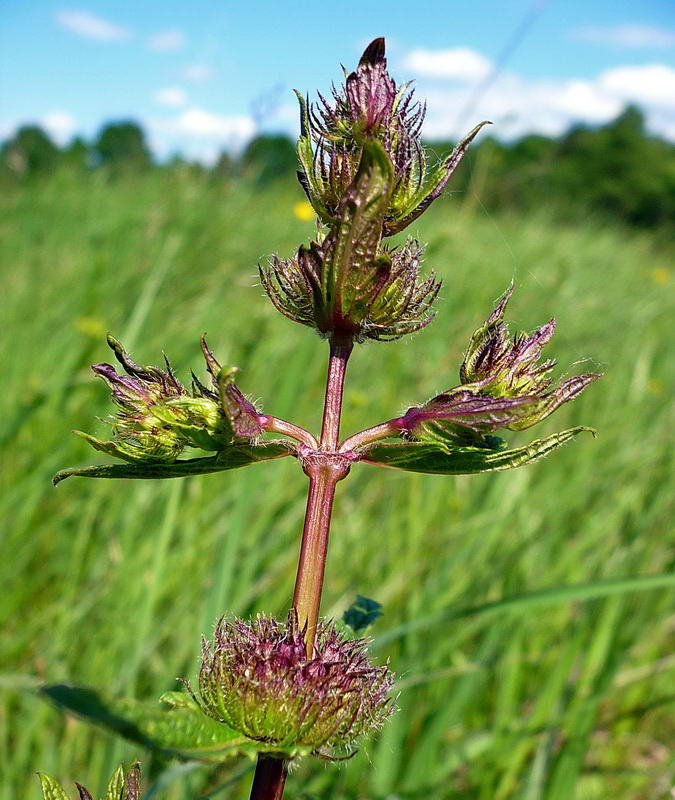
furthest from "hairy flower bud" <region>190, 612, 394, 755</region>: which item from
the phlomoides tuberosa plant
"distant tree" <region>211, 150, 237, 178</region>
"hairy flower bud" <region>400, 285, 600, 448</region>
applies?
"distant tree" <region>211, 150, 237, 178</region>

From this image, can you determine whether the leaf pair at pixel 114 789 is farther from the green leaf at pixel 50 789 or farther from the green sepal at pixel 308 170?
the green sepal at pixel 308 170

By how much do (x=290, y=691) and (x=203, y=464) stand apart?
0.22 metres

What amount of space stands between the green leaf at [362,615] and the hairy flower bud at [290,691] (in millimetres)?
178

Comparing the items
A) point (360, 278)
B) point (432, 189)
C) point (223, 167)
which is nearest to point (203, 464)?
point (360, 278)

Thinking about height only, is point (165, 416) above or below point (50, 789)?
above

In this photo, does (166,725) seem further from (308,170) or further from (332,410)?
(308,170)

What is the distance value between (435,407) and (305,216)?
4467mm

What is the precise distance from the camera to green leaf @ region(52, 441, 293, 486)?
2.25 ft

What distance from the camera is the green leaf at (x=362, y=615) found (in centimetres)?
83

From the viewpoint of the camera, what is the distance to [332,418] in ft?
2.20

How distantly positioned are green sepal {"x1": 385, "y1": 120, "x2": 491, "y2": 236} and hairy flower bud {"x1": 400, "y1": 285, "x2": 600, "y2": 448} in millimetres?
121

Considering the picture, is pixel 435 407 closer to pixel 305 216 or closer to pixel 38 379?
pixel 38 379

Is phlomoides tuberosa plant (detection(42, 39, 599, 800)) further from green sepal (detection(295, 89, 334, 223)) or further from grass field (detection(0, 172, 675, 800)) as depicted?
grass field (detection(0, 172, 675, 800))

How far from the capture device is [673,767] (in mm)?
1341
